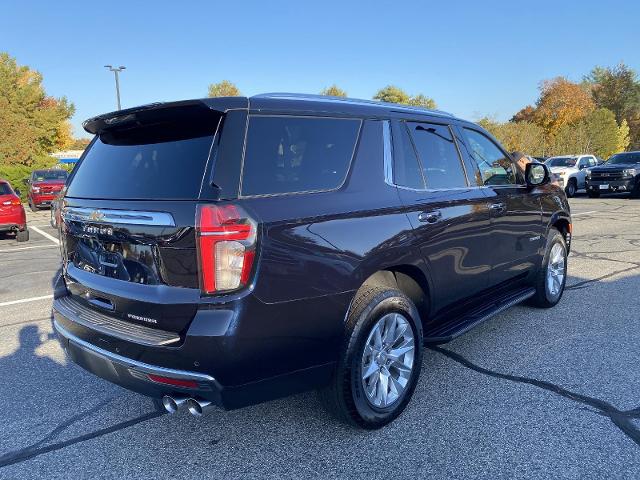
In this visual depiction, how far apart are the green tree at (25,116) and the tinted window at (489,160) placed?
3446 cm

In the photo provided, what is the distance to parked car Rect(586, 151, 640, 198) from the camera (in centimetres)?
1959

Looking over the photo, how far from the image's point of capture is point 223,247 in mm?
2357

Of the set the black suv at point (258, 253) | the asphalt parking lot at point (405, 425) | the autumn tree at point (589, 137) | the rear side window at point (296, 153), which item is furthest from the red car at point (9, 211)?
the autumn tree at point (589, 137)

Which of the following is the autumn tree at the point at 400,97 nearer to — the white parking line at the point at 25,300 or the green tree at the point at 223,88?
the green tree at the point at 223,88

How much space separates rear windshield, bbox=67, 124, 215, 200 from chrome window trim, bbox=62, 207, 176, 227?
0.10 m

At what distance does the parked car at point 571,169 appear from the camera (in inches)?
844

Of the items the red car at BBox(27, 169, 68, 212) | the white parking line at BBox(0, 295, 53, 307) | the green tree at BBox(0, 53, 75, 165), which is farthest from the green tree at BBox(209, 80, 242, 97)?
the white parking line at BBox(0, 295, 53, 307)

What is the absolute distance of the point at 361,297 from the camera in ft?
9.50

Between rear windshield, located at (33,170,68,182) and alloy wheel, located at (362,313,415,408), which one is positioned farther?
rear windshield, located at (33,170,68,182)

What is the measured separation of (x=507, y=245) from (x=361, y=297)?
2.06 meters

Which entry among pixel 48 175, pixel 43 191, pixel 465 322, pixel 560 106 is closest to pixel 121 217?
pixel 465 322

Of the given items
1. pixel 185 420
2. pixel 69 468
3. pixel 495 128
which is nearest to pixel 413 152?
pixel 185 420

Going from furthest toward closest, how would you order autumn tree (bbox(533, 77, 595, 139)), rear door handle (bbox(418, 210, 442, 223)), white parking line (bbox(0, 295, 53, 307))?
autumn tree (bbox(533, 77, 595, 139)) < white parking line (bbox(0, 295, 53, 307)) < rear door handle (bbox(418, 210, 442, 223))

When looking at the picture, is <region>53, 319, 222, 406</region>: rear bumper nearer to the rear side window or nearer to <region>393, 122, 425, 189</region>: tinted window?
the rear side window
